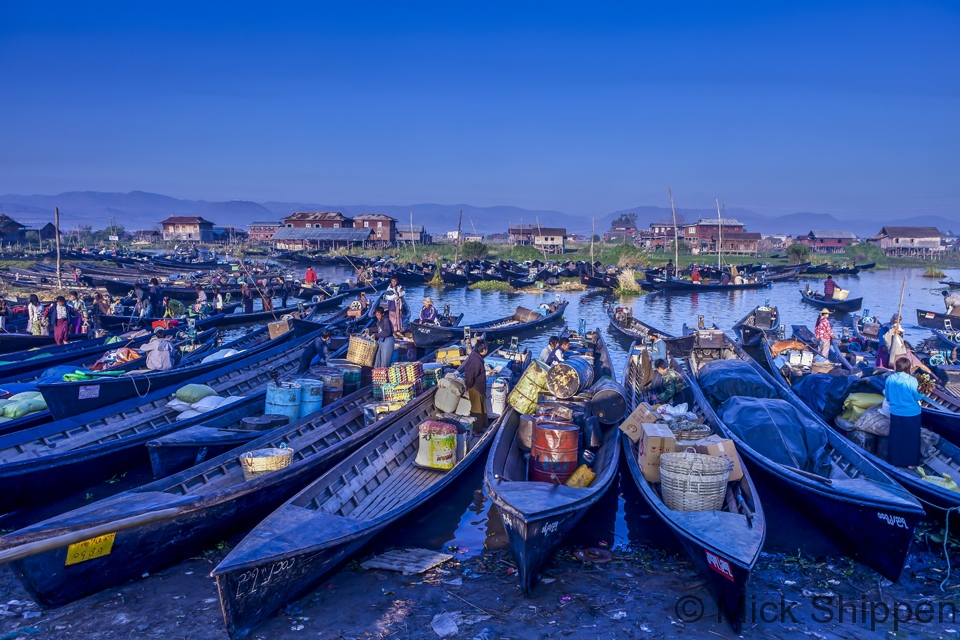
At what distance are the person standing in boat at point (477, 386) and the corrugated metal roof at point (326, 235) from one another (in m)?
61.8

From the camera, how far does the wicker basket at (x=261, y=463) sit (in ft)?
23.3

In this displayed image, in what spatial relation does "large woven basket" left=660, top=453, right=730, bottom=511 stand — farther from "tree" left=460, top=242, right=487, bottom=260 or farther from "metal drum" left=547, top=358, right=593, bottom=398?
"tree" left=460, top=242, right=487, bottom=260

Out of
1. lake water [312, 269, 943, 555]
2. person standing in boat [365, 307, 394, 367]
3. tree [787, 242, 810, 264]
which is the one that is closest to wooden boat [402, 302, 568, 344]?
lake water [312, 269, 943, 555]

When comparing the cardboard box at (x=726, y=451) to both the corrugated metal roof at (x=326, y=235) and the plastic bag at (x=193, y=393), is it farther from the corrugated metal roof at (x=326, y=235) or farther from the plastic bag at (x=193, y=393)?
the corrugated metal roof at (x=326, y=235)

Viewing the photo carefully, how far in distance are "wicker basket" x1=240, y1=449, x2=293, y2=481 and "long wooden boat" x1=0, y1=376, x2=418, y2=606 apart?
0.11m

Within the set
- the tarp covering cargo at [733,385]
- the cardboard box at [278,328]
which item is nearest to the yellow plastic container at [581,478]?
the tarp covering cargo at [733,385]

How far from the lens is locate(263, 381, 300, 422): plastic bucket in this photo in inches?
372

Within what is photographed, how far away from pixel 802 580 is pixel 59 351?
14.6m

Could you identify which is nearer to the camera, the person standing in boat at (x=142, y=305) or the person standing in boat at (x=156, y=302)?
the person standing in boat at (x=142, y=305)

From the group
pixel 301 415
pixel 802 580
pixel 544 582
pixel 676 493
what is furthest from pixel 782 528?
pixel 301 415

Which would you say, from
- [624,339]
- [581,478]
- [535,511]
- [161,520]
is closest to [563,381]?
[581,478]

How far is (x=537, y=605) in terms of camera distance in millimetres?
5879

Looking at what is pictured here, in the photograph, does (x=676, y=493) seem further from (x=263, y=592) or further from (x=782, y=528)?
(x=263, y=592)

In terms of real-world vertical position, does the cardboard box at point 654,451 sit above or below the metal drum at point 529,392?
below
